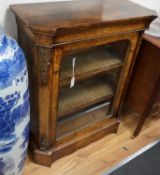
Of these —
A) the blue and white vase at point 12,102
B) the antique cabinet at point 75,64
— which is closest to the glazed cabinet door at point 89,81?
Result: the antique cabinet at point 75,64

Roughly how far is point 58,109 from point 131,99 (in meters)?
0.55

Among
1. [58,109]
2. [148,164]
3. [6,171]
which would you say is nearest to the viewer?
[6,171]

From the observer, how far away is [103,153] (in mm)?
1397

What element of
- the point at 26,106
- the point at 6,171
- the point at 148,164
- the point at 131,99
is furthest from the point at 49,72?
the point at 148,164

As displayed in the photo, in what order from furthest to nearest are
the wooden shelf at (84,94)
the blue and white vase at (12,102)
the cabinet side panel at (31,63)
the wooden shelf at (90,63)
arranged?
the wooden shelf at (84,94), the wooden shelf at (90,63), the cabinet side panel at (31,63), the blue and white vase at (12,102)

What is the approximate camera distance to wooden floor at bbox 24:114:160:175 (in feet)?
4.17

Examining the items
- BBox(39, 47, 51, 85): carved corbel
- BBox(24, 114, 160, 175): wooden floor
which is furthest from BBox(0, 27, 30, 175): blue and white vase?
BBox(24, 114, 160, 175): wooden floor

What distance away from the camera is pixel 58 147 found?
1.23 meters

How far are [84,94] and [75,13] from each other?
1.58 ft

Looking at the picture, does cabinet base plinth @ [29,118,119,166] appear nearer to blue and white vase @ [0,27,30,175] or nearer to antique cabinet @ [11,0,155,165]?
antique cabinet @ [11,0,155,165]

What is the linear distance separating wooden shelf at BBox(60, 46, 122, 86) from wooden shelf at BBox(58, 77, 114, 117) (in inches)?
6.3

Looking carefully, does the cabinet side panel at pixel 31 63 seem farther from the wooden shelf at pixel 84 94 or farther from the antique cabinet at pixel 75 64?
the wooden shelf at pixel 84 94

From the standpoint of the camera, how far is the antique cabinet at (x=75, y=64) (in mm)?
857

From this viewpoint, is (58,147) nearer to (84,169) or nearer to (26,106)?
(84,169)
